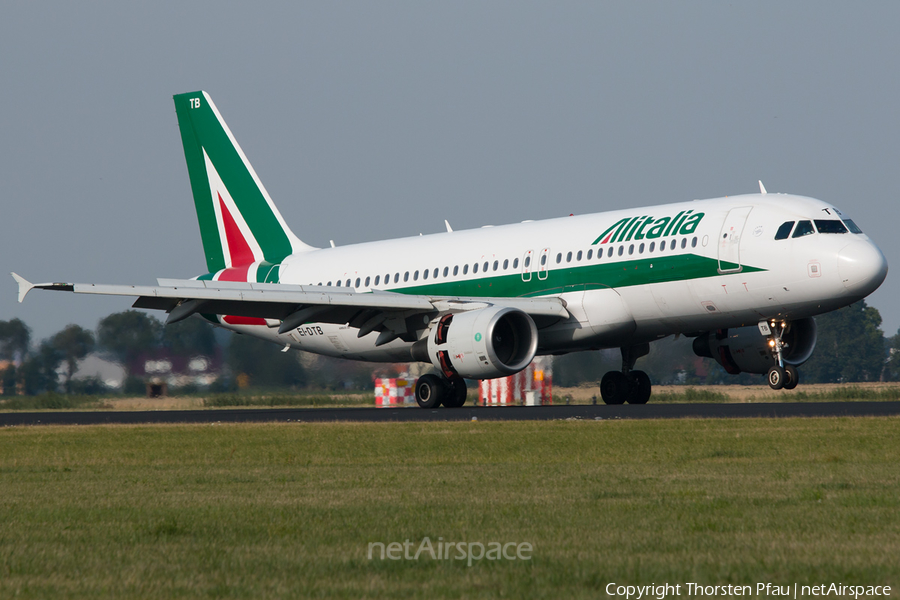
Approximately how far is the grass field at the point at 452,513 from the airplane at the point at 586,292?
7.64 metres

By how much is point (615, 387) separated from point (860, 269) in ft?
25.9

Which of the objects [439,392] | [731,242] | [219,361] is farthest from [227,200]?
[731,242]

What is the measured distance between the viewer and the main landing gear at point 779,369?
24.1 meters

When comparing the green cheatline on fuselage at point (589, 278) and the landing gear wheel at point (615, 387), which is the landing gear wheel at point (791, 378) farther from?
the landing gear wheel at point (615, 387)

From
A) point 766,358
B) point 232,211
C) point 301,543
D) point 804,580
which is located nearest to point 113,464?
point 301,543

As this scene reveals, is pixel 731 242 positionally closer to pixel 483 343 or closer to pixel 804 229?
pixel 804 229

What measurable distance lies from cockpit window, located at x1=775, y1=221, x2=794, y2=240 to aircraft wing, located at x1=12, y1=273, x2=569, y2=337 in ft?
16.4

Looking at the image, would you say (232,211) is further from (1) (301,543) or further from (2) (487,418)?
(1) (301,543)

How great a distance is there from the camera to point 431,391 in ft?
86.7

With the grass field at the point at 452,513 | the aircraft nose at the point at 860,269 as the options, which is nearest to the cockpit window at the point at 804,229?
the aircraft nose at the point at 860,269

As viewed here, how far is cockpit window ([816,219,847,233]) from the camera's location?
75.6 feet

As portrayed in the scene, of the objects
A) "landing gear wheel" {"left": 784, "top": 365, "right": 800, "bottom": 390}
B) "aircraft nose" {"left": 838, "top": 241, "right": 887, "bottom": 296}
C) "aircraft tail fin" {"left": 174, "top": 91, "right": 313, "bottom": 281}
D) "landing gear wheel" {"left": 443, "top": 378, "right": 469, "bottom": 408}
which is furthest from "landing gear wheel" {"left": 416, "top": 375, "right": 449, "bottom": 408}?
"aircraft nose" {"left": 838, "top": 241, "right": 887, "bottom": 296}

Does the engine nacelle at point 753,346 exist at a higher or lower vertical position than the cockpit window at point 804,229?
lower

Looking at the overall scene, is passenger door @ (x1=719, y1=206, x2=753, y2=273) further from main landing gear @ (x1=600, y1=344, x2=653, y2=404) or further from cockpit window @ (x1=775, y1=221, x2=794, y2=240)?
main landing gear @ (x1=600, y1=344, x2=653, y2=404)
